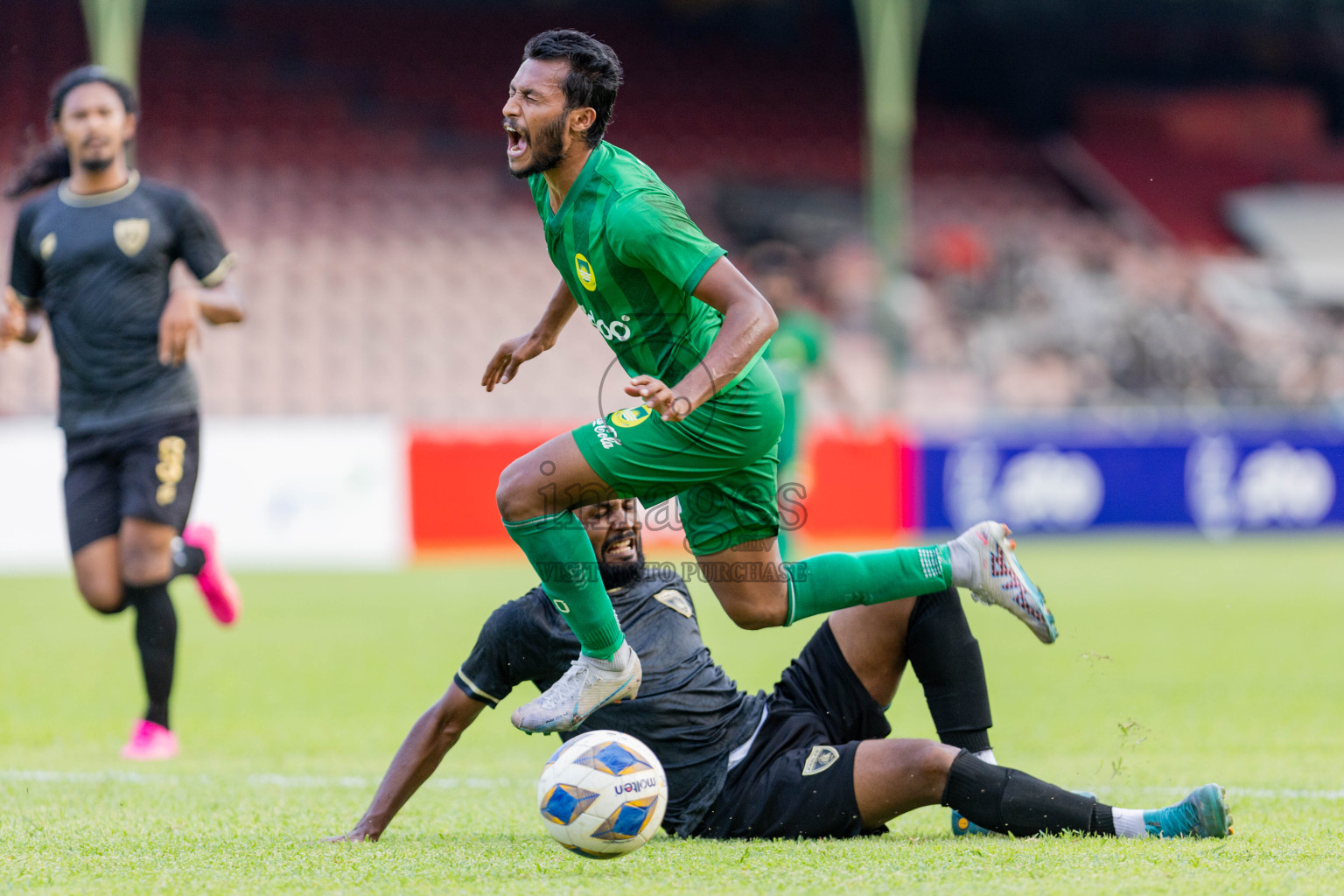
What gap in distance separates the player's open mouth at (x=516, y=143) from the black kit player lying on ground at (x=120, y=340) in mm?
2062

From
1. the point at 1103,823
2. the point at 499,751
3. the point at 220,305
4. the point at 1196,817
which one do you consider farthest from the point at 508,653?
the point at 220,305

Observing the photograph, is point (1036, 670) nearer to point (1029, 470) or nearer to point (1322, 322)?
point (1029, 470)

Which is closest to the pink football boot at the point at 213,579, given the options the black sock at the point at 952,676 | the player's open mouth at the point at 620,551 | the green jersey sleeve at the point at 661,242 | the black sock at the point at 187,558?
the black sock at the point at 187,558

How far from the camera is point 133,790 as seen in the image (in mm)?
4902

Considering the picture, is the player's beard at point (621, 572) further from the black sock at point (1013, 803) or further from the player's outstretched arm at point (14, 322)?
the player's outstretched arm at point (14, 322)

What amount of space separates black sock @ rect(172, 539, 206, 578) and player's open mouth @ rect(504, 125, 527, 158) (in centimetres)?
294

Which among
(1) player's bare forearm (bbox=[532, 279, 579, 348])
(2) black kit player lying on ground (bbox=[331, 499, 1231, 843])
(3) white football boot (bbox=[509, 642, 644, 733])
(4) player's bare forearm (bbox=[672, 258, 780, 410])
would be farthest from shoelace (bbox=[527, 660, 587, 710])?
(1) player's bare forearm (bbox=[532, 279, 579, 348])

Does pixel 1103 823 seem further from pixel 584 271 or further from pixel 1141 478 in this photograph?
pixel 1141 478

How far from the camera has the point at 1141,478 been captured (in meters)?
16.7

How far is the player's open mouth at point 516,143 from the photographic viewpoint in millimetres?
4207

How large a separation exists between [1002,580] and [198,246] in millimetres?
3544

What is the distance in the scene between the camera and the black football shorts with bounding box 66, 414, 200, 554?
5805 mm

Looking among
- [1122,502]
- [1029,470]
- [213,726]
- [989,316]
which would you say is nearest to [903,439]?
[1029,470]

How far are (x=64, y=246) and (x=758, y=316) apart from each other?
130 inches
